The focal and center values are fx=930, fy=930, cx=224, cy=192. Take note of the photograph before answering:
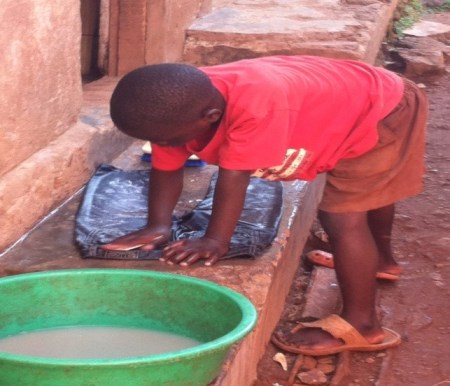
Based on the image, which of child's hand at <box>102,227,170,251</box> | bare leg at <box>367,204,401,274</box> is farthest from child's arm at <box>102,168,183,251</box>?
bare leg at <box>367,204,401,274</box>

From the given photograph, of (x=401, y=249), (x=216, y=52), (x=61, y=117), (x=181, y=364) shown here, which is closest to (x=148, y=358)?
(x=181, y=364)

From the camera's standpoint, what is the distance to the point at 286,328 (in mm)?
3180

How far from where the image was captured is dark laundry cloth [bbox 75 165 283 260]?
2.84 metres

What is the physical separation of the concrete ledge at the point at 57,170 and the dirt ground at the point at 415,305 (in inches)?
→ 34.8

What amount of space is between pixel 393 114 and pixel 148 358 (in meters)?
1.32

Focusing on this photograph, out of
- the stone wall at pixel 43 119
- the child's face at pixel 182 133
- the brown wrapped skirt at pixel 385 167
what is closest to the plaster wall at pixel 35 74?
the stone wall at pixel 43 119

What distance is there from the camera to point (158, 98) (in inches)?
95.7

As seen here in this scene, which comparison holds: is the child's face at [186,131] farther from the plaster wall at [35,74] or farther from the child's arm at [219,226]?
the plaster wall at [35,74]

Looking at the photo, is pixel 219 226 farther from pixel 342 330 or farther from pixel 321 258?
pixel 321 258

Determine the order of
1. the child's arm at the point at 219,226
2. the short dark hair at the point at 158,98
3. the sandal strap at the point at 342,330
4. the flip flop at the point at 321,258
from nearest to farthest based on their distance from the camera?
the short dark hair at the point at 158,98
the child's arm at the point at 219,226
the sandal strap at the point at 342,330
the flip flop at the point at 321,258

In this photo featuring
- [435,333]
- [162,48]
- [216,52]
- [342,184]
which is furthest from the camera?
[216,52]

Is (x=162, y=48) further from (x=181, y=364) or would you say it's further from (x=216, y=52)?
(x=181, y=364)

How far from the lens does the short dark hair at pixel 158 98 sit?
2426 mm

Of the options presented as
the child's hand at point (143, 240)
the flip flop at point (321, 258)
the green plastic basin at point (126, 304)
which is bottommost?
the flip flop at point (321, 258)
